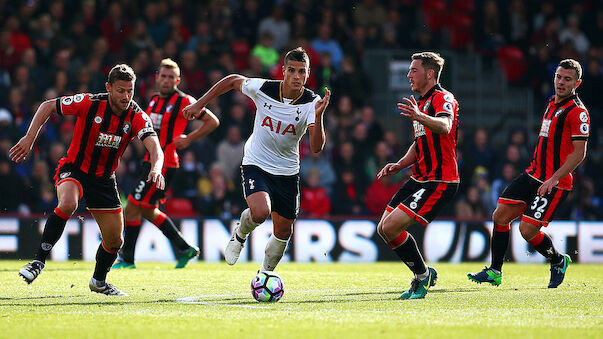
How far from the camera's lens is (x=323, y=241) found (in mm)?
15023

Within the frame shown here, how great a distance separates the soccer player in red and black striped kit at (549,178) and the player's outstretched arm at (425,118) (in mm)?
1854

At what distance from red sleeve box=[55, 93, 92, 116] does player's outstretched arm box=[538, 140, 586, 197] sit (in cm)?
441

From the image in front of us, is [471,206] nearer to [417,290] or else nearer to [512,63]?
[512,63]

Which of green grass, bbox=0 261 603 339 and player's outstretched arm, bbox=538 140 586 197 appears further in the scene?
player's outstretched arm, bbox=538 140 586 197

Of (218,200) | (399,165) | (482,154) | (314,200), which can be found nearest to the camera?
(399,165)

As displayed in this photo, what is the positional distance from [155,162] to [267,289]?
4.67ft

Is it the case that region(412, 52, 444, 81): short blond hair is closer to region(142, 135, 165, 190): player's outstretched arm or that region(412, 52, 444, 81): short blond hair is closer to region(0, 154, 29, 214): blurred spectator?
region(142, 135, 165, 190): player's outstretched arm

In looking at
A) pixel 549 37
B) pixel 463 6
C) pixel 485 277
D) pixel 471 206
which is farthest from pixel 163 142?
pixel 549 37

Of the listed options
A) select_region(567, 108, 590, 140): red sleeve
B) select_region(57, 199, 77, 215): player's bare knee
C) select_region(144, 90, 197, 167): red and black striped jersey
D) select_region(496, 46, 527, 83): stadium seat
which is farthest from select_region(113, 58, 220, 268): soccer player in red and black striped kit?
select_region(496, 46, 527, 83): stadium seat

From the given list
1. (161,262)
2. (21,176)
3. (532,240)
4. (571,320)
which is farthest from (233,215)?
(571,320)

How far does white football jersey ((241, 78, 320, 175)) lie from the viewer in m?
8.71

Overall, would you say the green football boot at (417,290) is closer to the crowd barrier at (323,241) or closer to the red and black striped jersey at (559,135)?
the red and black striped jersey at (559,135)

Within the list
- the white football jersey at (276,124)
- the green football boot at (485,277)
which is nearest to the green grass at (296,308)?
the green football boot at (485,277)

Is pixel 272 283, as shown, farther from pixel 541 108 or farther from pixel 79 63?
pixel 541 108
